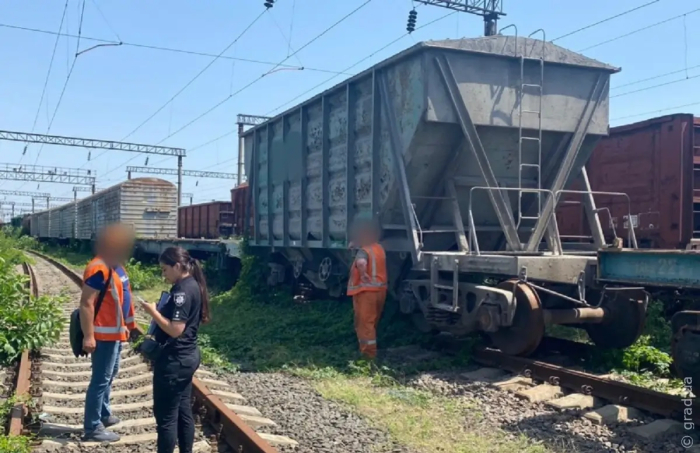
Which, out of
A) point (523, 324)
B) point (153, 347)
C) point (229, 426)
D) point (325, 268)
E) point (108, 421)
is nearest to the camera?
point (153, 347)

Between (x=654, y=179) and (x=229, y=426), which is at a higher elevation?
(x=654, y=179)

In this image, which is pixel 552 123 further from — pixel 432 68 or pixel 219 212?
pixel 219 212

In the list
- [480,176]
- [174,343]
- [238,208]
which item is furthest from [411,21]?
[174,343]

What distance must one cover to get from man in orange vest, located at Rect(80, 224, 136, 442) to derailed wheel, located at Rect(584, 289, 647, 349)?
16.5ft

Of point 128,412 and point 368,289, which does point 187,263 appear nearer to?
point 128,412

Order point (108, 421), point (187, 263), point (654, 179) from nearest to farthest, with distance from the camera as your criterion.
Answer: point (187, 263)
point (108, 421)
point (654, 179)

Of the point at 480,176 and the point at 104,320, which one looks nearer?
the point at 104,320

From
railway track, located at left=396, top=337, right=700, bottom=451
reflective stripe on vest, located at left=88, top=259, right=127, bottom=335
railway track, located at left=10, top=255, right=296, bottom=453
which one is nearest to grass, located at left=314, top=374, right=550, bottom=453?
railway track, located at left=396, top=337, right=700, bottom=451

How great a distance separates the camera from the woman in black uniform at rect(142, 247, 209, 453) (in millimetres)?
4172

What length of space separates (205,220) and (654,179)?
1754 cm

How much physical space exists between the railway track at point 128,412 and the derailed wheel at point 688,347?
2.90 metres

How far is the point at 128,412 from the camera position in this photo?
5750 millimetres

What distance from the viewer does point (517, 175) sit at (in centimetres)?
873

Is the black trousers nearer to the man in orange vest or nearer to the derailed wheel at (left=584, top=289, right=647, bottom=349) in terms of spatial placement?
the man in orange vest
